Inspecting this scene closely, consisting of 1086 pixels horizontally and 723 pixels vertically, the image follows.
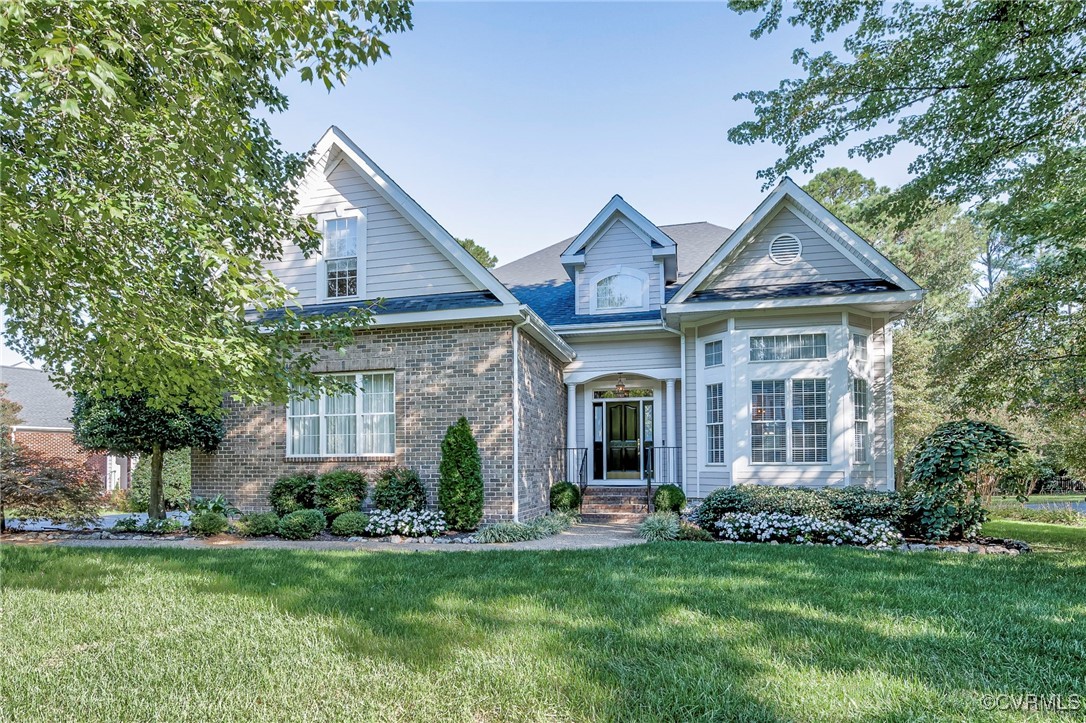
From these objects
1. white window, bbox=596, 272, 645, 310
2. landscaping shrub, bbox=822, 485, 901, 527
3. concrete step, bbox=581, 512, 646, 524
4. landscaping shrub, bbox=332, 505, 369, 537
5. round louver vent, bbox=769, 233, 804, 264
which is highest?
round louver vent, bbox=769, 233, 804, 264

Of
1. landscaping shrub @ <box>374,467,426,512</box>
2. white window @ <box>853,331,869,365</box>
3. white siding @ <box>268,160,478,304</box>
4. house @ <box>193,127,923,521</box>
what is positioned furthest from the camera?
white window @ <box>853,331,869,365</box>

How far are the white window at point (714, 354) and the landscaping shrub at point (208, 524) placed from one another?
937 cm

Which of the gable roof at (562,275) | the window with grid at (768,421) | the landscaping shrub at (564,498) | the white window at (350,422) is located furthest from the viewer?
the gable roof at (562,275)

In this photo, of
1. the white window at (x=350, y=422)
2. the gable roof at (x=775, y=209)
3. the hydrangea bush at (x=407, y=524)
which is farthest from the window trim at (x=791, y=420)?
the white window at (x=350, y=422)

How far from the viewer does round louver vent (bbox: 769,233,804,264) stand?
11984 mm

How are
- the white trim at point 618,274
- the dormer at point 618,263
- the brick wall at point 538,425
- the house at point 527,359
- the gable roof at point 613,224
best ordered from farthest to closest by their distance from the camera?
the white trim at point 618,274 < the dormer at point 618,263 < the gable roof at point 613,224 < the brick wall at point 538,425 < the house at point 527,359

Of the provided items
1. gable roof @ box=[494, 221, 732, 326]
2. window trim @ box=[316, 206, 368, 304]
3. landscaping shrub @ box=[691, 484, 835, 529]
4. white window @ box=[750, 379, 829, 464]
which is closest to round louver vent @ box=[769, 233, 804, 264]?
gable roof @ box=[494, 221, 732, 326]

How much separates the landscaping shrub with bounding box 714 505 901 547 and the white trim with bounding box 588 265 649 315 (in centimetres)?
619

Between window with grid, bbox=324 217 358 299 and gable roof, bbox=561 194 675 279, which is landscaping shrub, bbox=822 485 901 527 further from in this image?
window with grid, bbox=324 217 358 299

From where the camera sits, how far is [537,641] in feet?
12.4

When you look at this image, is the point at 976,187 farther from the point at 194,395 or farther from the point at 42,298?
the point at 42,298

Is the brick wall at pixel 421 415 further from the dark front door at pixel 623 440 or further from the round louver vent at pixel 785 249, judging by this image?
the round louver vent at pixel 785 249

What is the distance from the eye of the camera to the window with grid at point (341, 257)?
37.9 feet

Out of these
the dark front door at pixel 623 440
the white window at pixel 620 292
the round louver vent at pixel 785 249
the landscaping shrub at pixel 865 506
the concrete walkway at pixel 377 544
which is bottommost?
the concrete walkway at pixel 377 544
